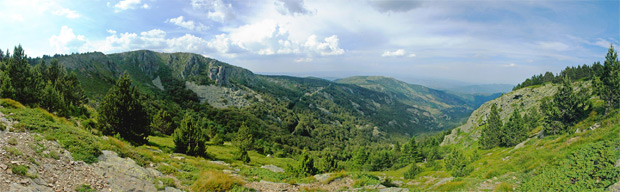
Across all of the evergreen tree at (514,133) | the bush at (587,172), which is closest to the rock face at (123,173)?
the bush at (587,172)

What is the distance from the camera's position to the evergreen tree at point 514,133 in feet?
225

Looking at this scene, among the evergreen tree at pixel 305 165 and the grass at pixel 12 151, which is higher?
the grass at pixel 12 151

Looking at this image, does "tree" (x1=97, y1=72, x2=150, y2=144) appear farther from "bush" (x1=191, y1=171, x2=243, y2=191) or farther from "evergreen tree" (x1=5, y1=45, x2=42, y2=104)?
"bush" (x1=191, y1=171, x2=243, y2=191)

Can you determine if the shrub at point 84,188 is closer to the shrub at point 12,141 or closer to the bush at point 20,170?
the bush at point 20,170

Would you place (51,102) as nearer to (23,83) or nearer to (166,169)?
(23,83)

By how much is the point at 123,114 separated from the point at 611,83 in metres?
84.6

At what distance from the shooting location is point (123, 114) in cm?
2888

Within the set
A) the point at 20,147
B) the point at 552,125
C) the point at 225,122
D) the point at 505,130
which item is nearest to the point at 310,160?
the point at 20,147

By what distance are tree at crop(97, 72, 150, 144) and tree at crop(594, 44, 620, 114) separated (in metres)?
79.8

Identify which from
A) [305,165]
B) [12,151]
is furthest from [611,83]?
[12,151]

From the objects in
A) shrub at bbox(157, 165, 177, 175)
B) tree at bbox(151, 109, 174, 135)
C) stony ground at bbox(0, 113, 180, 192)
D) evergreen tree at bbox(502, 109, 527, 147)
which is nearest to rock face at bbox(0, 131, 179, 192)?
stony ground at bbox(0, 113, 180, 192)

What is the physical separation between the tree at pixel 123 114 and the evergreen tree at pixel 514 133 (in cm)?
9549

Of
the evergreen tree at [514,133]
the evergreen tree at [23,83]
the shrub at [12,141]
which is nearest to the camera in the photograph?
the shrub at [12,141]

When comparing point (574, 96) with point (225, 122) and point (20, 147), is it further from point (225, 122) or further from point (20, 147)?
point (225, 122)
